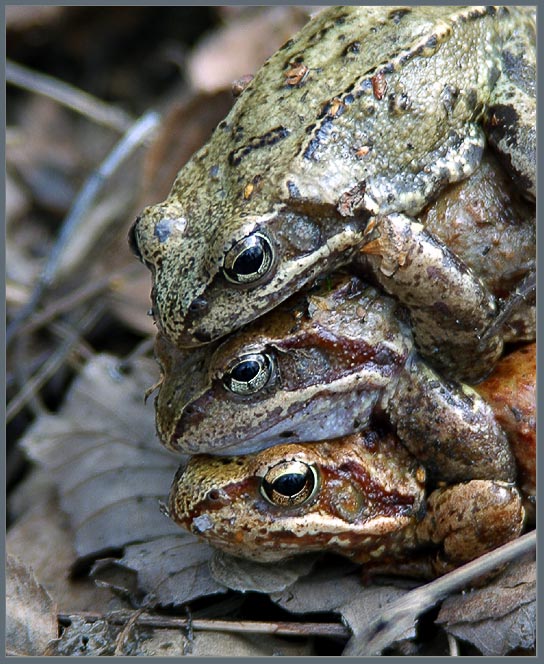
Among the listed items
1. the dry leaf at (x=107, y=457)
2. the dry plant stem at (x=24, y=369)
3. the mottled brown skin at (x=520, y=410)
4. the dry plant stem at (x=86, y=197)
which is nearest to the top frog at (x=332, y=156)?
the mottled brown skin at (x=520, y=410)

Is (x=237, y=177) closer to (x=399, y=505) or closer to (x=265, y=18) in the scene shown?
(x=399, y=505)

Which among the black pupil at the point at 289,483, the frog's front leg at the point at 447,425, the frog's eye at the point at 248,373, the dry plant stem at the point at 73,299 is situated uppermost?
the dry plant stem at the point at 73,299

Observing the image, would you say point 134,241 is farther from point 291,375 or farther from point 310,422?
point 310,422

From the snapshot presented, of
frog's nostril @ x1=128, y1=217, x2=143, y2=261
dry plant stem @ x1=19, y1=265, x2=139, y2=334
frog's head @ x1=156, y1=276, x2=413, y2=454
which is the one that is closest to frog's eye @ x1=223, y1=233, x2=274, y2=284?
frog's head @ x1=156, y1=276, x2=413, y2=454

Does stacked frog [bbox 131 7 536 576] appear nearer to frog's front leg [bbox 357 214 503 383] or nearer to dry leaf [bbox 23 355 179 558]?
frog's front leg [bbox 357 214 503 383]

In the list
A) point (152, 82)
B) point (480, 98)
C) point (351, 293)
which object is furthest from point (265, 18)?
point (351, 293)

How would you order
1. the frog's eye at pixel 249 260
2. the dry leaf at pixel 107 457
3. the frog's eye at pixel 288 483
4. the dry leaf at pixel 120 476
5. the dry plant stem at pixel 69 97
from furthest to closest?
the dry plant stem at pixel 69 97 < the dry leaf at pixel 107 457 < the dry leaf at pixel 120 476 < the frog's eye at pixel 288 483 < the frog's eye at pixel 249 260

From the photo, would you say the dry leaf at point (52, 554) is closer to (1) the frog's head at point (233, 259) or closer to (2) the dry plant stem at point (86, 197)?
(2) the dry plant stem at point (86, 197)

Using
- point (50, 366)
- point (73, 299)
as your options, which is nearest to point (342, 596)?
point (50, 366)
